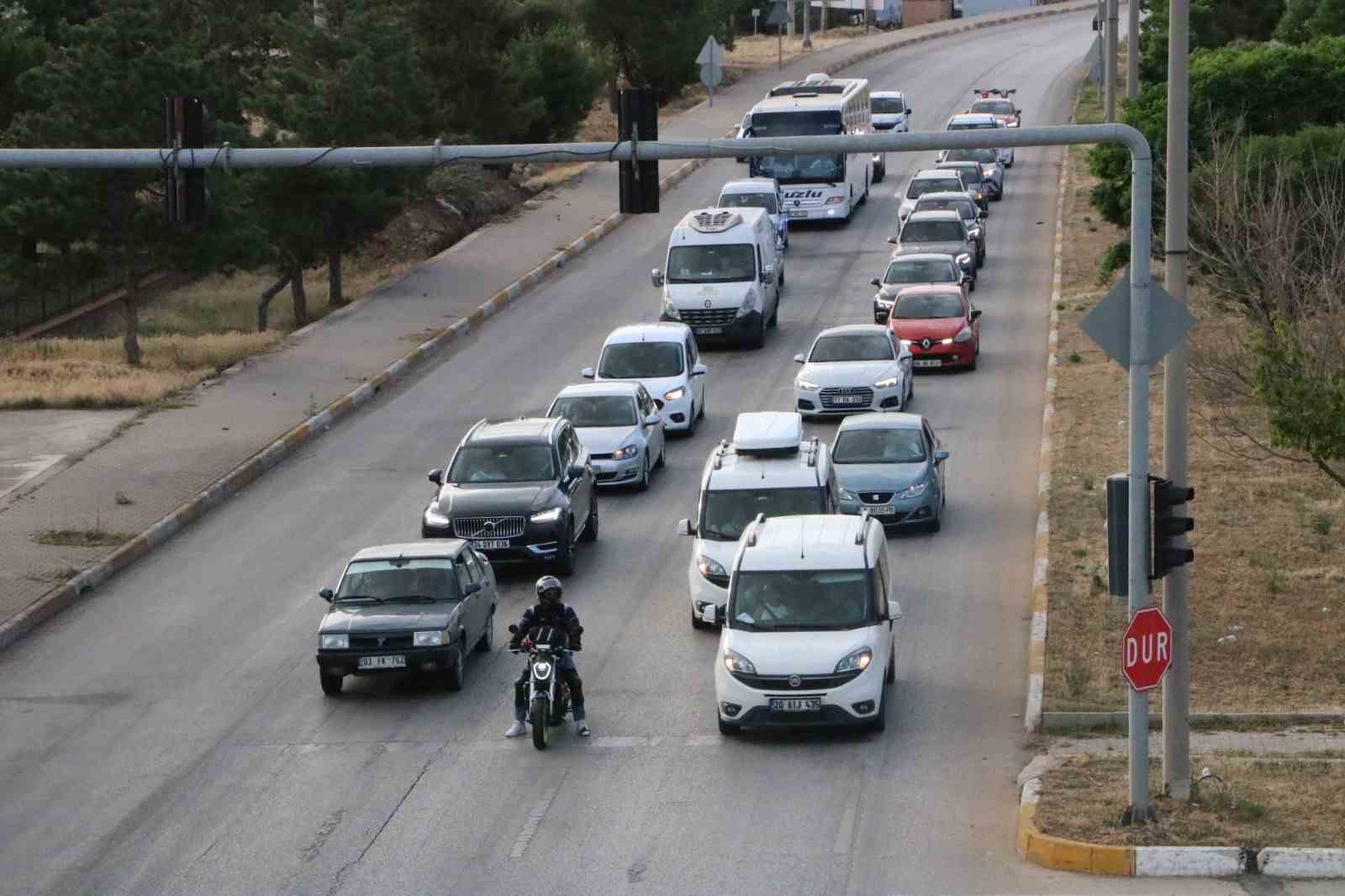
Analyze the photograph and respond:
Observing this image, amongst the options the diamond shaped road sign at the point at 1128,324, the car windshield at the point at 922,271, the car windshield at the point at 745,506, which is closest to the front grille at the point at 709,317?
the car windshield at the point at 922,271

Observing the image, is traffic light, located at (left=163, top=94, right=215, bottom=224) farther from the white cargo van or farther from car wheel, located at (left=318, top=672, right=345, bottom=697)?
the white cargo van

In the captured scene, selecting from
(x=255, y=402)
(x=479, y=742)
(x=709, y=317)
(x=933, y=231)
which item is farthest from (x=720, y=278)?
(x=479, y=742)

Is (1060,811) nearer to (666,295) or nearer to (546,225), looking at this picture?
(666,295)

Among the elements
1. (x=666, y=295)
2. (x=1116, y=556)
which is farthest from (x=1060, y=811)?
(x=666, y=295)

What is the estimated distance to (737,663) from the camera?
1848cm

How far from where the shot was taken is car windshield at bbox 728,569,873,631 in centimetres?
1902

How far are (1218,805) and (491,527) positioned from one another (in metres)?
11.1

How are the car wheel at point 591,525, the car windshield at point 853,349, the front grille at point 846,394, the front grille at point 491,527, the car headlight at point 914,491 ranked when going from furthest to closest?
1. the car windshield at point 853,349
2. the front grille at point 846,394
3. the car wheel at point 591,525
4. the car headlight at point 914,491
5. the front grille at point 491,527

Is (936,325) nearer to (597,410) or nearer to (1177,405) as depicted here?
(597,410)

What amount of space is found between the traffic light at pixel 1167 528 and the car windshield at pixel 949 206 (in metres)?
31.9

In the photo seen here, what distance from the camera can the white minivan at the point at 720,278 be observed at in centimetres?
3869

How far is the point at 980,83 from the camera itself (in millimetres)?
82375

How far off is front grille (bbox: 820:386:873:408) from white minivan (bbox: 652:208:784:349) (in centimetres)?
668

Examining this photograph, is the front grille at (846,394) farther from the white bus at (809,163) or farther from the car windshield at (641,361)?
the white bus at (809,163)
